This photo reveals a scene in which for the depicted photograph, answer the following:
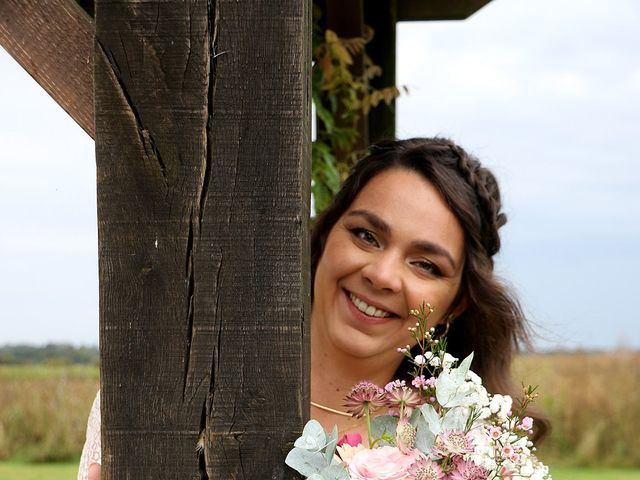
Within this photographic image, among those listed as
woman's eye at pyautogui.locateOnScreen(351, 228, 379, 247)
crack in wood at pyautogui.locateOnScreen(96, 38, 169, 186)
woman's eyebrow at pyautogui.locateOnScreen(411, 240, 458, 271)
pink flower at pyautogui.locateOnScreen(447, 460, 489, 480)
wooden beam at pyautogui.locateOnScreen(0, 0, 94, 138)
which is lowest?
pink flower at pyautogui.locateOnScreen(447, 460, 489, 480)

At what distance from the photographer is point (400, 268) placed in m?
2.48

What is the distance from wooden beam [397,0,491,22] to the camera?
4125 millimetres

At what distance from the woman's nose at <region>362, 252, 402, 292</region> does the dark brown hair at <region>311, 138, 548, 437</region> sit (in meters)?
0.26

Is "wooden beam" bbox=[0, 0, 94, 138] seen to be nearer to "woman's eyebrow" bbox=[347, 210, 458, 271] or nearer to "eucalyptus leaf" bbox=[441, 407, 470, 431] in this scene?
"eucalyptus leaf" bbox=[441, 407, 470, 431]

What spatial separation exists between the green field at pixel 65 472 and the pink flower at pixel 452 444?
787cm

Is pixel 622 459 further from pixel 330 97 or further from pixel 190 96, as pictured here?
pixel 190 96

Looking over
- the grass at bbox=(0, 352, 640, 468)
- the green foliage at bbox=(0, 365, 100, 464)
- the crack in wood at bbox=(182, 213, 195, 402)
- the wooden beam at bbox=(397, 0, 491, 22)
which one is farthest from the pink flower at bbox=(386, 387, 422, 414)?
the green foliage at bbox=(0, 365, 100, 464)

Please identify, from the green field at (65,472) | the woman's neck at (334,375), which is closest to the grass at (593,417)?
the green field at (65,472)

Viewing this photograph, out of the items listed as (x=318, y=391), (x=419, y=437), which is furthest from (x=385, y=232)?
(x=419, y=437)

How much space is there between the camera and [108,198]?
1511 millimetres

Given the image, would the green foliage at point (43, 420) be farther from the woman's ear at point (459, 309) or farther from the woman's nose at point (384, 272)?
the woman's nose at point (384, 272)

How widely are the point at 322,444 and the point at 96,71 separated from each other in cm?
67

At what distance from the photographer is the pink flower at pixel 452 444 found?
1478mm

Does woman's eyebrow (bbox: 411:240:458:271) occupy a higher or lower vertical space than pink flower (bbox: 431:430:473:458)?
higher
